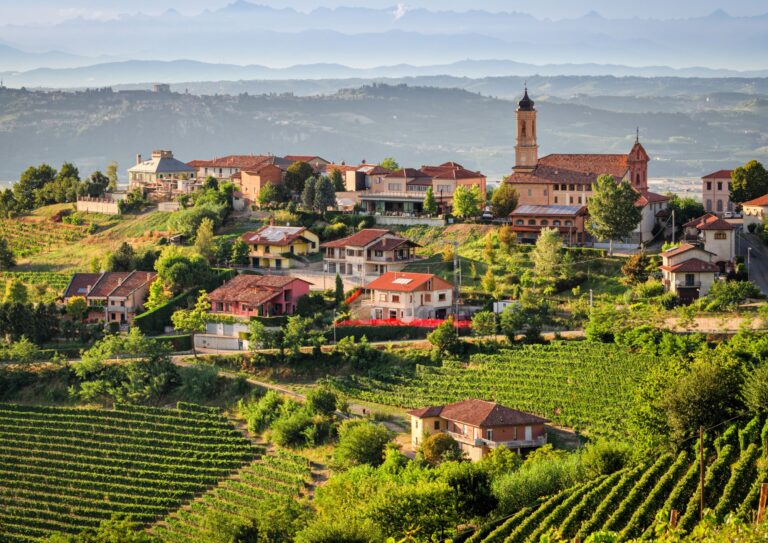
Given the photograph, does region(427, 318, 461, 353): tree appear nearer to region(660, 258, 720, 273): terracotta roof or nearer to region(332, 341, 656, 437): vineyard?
region(332, 341, 656, 437): vineyard

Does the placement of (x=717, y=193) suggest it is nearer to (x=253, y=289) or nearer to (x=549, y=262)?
(x=549, y=262)

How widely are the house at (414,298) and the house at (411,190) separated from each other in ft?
50.6

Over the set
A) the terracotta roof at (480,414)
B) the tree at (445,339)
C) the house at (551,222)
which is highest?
the house at (551,222)

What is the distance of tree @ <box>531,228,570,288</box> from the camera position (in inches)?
2501

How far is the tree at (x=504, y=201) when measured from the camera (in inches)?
2931

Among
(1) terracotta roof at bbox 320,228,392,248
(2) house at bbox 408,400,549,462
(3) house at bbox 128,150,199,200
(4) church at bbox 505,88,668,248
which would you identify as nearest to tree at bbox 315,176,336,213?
(1) terracotta roof at bbox 320,228,392,248

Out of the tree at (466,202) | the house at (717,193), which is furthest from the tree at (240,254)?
the house at (717,193)

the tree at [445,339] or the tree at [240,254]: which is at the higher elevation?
the tree at [240,254]

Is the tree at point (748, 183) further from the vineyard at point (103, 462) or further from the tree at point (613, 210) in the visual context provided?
the vineyard at point (103, 462)

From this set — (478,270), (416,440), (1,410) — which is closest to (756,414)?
(416,440)

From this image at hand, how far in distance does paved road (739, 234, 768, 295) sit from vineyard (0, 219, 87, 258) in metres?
39.1

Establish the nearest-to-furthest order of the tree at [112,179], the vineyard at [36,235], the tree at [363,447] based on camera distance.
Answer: the tree at [363,447], the vineyard at [36,235], the tree at [112,179]

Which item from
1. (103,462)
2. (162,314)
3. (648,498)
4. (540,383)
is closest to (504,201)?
(162,314)

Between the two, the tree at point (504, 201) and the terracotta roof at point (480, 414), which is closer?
the terracotta roof at point (480, 414)
